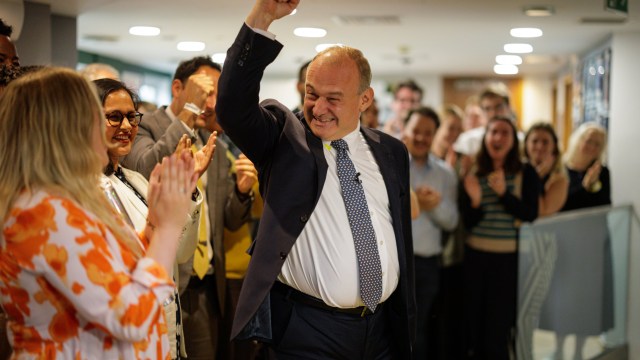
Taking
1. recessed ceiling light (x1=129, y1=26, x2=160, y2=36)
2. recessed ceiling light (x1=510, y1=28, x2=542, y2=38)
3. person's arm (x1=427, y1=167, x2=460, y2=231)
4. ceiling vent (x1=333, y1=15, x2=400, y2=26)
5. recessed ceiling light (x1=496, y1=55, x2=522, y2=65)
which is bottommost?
person's arm (x1=427, y1=167, x2=460, y2=231)

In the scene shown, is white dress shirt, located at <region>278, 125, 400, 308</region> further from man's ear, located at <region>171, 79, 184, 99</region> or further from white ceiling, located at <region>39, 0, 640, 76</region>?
white ceiling, located at <region>39, 0, 640, 76</region>

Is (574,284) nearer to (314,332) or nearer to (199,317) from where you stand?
(199,317)

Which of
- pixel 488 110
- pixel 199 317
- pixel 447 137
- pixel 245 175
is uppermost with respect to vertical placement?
pixel 488 110

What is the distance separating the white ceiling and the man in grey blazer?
204 centimetres

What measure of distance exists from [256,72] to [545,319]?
3465mm

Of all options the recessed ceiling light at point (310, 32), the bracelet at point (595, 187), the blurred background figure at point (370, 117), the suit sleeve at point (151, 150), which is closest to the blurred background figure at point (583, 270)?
the bracelet at point (595, 187)

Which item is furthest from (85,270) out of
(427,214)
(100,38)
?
(100,38)

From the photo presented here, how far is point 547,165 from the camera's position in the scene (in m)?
5.55

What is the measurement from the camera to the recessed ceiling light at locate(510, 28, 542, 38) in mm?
6773

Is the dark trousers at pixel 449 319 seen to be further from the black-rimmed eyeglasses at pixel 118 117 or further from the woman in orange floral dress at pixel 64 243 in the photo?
the woman in orange floral dress at pixel 64 243

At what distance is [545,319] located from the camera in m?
5.07

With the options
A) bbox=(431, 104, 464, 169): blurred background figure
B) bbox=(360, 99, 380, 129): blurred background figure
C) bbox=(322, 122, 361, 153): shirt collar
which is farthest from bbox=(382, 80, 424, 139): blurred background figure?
bbox=(322, 122, 361, 153): shirt collar

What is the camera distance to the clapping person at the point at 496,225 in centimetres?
483

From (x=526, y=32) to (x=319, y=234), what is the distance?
16.3 ft
